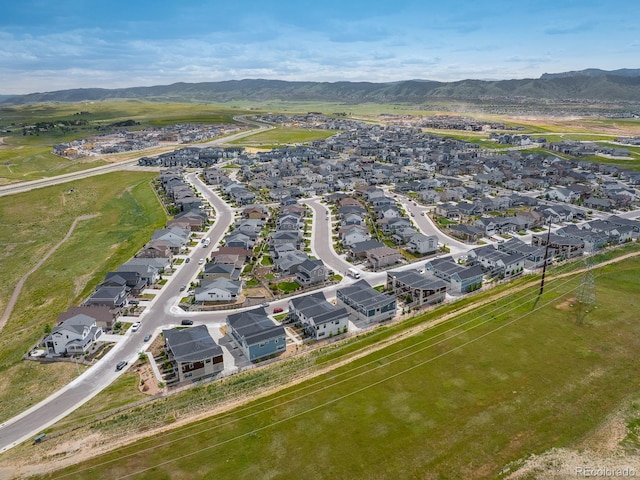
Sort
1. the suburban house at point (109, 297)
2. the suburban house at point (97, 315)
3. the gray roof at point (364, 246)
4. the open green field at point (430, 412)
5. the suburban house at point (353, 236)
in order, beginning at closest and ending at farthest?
the open green field at point (430, 412)
the suburban house at point (97, 315)
the suburban house at point (109, 297)
the gray roof at point (364, 246)
the suburban house at point (353, 236)

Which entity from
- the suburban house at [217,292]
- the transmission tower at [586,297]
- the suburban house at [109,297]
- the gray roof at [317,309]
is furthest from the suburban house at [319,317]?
the transmission tower at [586,297]

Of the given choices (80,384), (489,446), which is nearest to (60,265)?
(80,384)

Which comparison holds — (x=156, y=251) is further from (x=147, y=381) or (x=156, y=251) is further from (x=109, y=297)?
(x=147, y=381)

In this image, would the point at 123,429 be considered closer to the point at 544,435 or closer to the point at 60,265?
the point at 544,435

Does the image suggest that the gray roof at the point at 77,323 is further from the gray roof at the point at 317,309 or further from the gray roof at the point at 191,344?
the gray roof at the point at 317,309

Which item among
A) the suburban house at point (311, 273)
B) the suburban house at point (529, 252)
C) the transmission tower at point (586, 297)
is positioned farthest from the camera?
the suburban house at point (529, 252)

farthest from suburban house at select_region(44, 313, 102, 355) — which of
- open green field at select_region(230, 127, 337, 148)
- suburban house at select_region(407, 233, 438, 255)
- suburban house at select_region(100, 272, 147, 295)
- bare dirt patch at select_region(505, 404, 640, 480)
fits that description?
open green field at select_region(230, 127, 337, 148)
